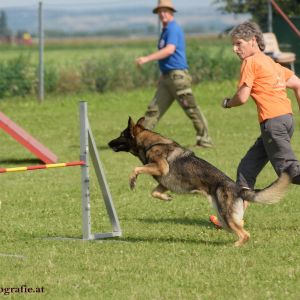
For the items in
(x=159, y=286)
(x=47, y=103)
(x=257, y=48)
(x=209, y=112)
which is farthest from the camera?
(x=47, y=103)

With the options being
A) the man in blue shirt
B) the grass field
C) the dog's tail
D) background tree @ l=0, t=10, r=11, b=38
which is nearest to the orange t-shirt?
the dog's tail

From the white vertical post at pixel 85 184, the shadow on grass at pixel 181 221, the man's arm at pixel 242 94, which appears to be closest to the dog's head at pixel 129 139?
the white vertical post at pixel 85 184

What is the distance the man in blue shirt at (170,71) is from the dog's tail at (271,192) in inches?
233

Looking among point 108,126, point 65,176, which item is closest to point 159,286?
point 65,176

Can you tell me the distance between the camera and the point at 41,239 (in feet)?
27.6

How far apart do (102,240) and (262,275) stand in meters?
1.80

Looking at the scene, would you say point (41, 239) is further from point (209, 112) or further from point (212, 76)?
point (212, 76)

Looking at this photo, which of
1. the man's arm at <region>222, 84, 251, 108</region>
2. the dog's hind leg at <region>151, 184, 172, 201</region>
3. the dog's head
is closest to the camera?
the man's arm at <region>222, 84, 251, 108</region>

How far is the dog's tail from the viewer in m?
7.85

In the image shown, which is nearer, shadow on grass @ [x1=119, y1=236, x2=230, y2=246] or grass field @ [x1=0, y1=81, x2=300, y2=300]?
grass field @ [x1=0, y1=81, x2=300, y2=300]

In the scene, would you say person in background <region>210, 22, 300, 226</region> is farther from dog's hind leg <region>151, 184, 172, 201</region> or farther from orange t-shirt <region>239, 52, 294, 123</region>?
dog's hind leg <region>151, 184, 172, 201</region>

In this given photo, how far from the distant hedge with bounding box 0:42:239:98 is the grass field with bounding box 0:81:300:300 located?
726 cm

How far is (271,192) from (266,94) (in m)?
0.89

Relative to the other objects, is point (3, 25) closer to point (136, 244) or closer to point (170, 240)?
point (170, 240)
